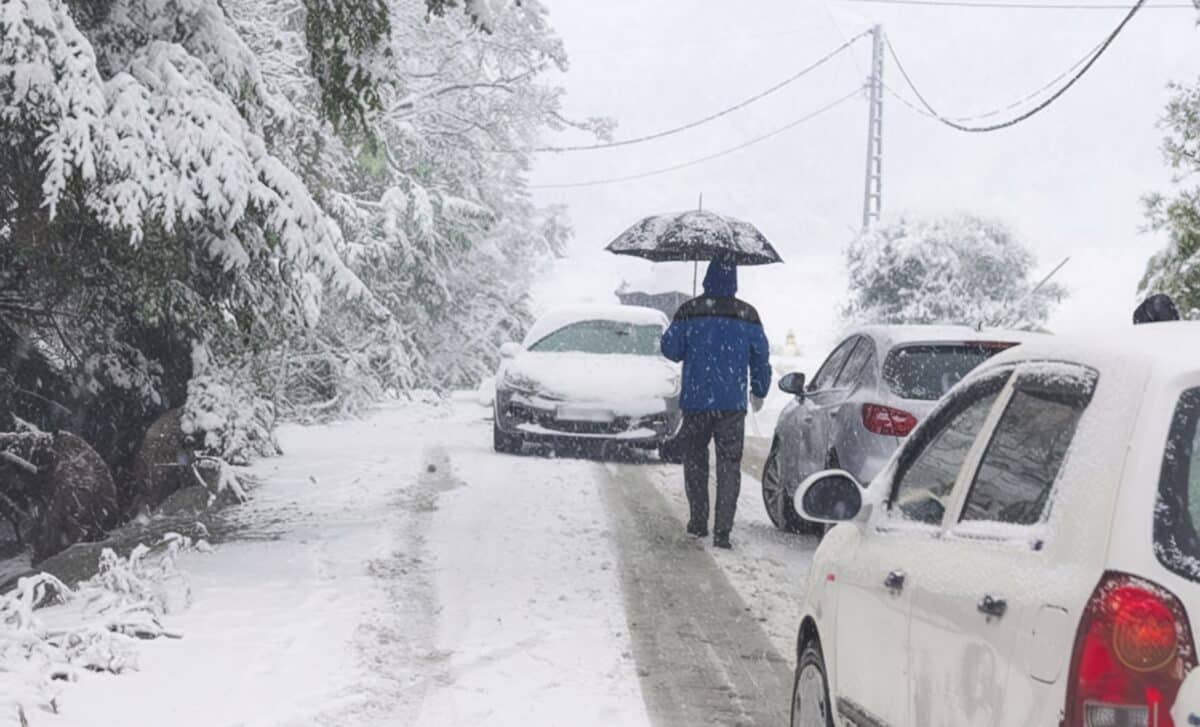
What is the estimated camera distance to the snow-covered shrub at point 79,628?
5.35m

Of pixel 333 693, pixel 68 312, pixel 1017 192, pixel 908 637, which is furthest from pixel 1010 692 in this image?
pixel 1017 192

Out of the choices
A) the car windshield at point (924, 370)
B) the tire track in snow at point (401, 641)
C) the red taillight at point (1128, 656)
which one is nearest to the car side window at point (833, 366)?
the car windshield at point (924, 370)

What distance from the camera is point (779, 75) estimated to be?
171250 mm

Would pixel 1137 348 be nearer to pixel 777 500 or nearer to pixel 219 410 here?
pixel 777 500

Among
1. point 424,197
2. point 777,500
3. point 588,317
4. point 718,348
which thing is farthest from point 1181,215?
point 424,197

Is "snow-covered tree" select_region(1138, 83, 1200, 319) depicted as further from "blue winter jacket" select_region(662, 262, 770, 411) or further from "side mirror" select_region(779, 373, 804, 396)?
"blue winter jacket" select_region(662, 262, 770, 411)

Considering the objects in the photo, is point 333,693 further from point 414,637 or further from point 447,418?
point 447,418

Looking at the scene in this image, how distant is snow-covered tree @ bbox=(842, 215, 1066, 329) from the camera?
4053 cm

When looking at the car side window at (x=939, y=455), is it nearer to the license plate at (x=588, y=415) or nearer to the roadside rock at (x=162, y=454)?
the roadside rock at (x=162, y=454)

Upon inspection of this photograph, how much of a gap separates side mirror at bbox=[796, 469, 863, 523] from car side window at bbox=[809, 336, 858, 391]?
610 centimetres

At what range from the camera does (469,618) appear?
726cm

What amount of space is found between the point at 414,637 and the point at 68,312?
5.61 m

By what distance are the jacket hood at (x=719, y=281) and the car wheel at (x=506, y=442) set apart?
551cm

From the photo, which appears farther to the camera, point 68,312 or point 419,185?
point 419,185
